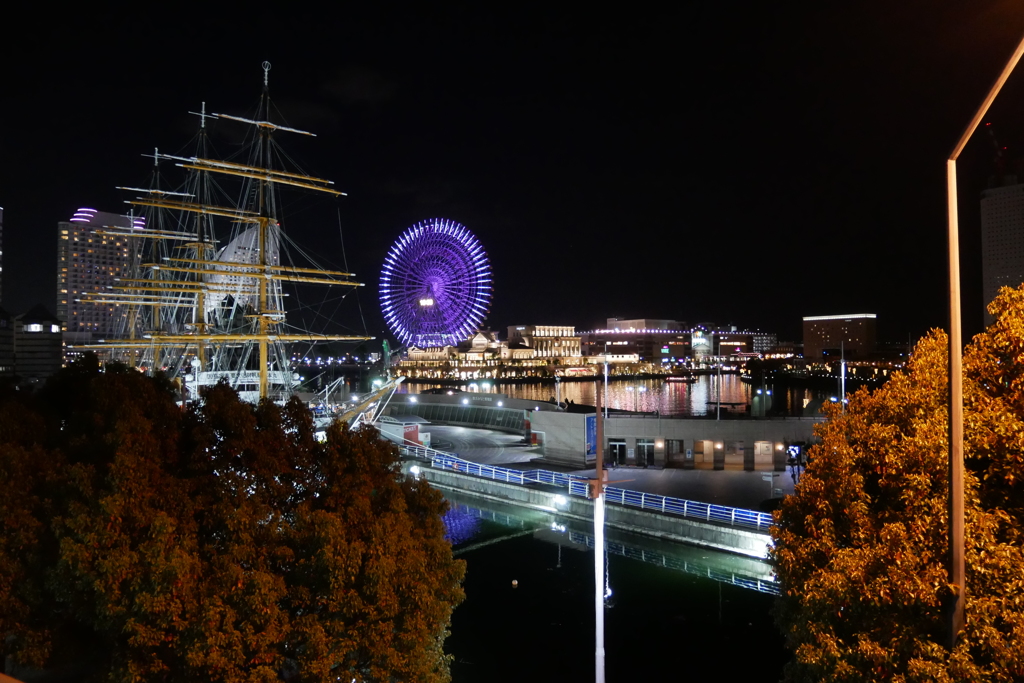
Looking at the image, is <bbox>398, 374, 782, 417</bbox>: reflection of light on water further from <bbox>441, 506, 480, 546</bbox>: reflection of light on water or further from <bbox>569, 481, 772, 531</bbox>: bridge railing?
<bbox>569, 481, 772, 531</bbox>: bridge railing

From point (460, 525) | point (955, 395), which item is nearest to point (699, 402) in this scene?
point (460, 525)

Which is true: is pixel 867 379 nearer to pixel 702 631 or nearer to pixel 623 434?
pixel 623 434

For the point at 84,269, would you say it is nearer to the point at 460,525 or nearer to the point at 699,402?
the point at 699,402

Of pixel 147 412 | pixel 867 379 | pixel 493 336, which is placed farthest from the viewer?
pixel 493 336

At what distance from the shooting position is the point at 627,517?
24.2m

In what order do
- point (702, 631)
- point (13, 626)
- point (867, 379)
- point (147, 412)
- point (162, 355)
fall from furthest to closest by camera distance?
1. point (867, 379)
2. point (162, 355)
3. point (702, 631)
4. point (147, 412)
5. point (13, 626)

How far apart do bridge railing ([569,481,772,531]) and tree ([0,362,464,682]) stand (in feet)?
43.6

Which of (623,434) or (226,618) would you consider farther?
(623,434)

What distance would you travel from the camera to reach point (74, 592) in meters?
8.52

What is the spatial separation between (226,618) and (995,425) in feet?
28.9

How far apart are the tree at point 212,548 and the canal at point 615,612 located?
248 inches

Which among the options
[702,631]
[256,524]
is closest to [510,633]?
[702,631]

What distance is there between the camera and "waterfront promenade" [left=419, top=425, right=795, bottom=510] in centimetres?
2522

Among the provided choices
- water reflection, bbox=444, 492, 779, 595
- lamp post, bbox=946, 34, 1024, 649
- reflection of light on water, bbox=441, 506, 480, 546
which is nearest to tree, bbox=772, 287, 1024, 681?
lamp post, bbox=946, 34, 1024, 649
